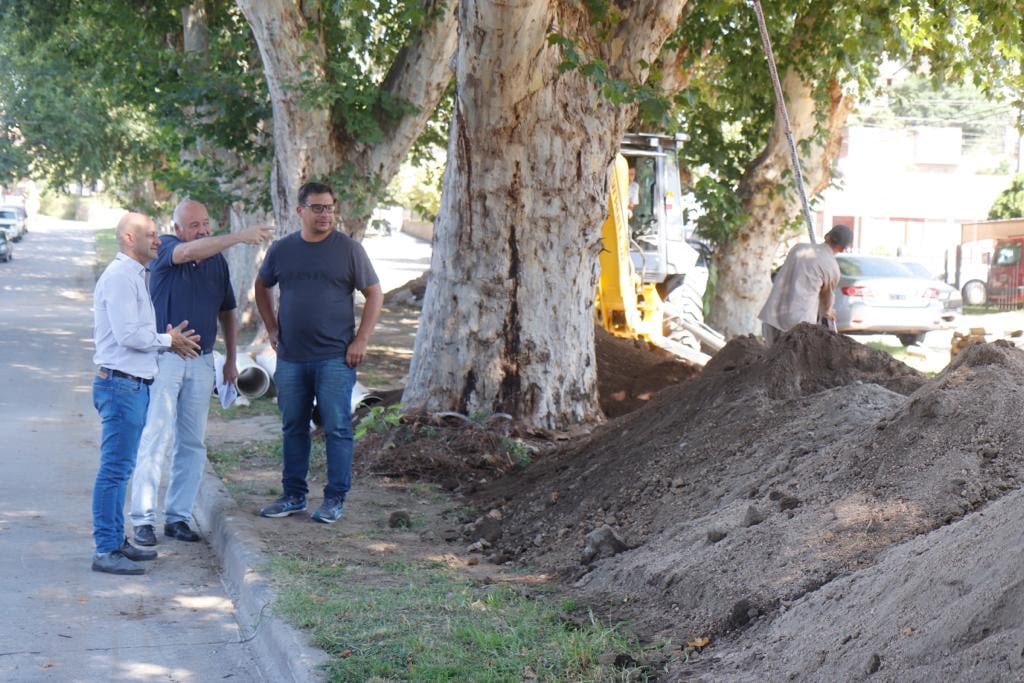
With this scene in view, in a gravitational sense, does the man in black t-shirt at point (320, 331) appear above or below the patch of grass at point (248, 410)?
above

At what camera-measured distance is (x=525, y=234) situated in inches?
376

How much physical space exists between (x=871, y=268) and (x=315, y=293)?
1788 cm

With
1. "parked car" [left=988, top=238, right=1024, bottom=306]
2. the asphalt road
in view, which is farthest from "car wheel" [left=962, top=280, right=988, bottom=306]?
the asphalt road

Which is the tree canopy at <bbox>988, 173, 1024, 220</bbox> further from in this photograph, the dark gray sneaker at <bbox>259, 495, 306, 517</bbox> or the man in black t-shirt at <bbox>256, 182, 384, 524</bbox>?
the dark gray sneaker at <bbox>259, 495, 306, 517</bbox>

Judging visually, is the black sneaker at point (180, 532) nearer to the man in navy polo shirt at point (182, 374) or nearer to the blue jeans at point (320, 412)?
the man in navy polo shirt at point (182, 374)

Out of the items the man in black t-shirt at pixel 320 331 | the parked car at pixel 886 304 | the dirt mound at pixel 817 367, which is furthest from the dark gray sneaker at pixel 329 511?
the parked car at pixel 886 304

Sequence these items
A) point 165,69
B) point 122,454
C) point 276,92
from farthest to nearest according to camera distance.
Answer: point 165,69
point 276,92
point 122,454

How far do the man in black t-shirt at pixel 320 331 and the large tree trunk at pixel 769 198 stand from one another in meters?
11.9

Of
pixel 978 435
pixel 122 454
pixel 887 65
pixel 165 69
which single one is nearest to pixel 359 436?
pixel 122 454

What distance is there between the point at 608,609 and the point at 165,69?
1275 cm

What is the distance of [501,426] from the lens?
9.48 m

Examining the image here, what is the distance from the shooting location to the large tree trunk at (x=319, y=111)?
43.5 ft

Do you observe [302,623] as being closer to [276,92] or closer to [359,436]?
[359,436]

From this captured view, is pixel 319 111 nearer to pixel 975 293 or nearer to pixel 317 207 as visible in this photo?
pixel 317 207
